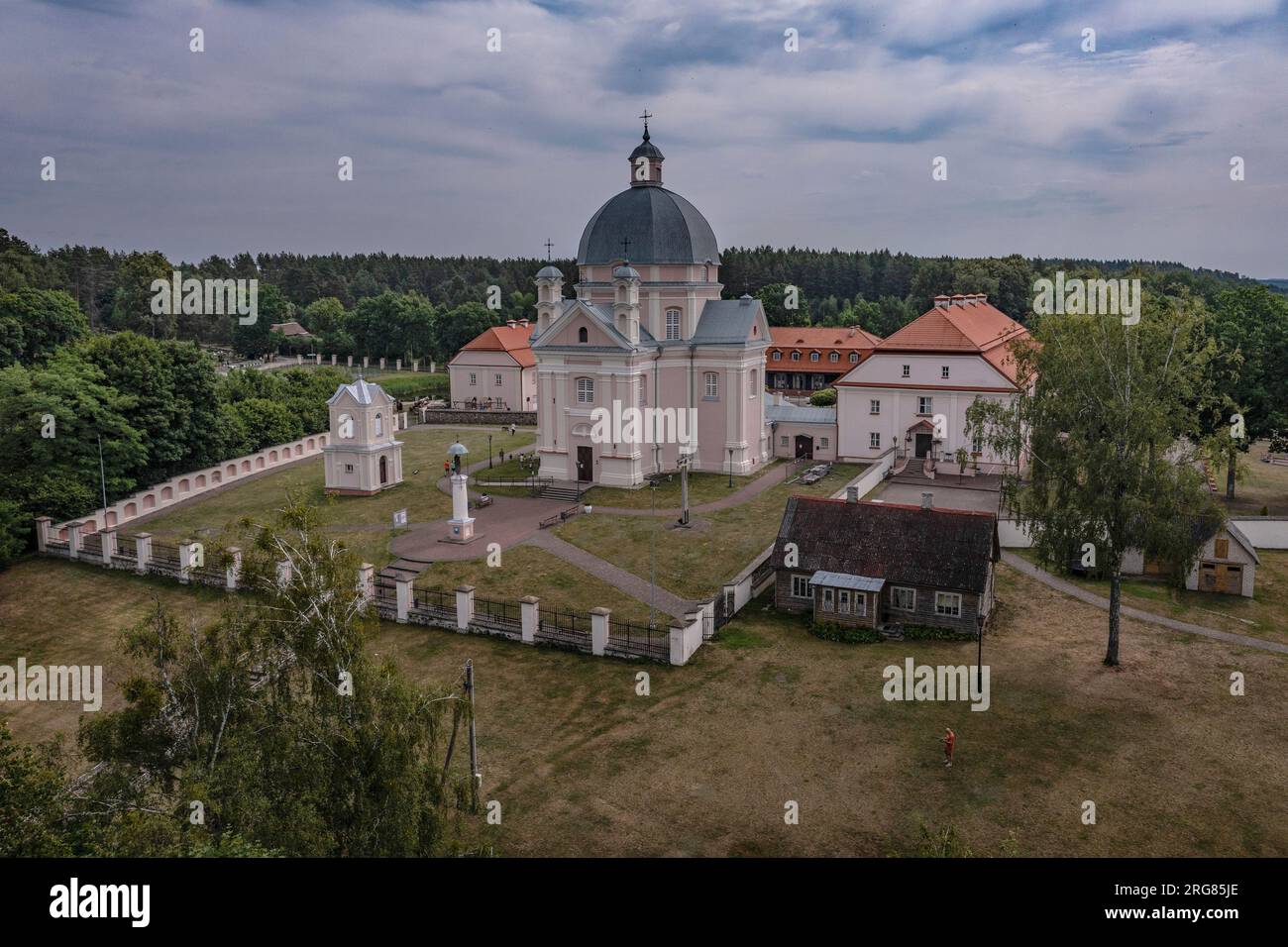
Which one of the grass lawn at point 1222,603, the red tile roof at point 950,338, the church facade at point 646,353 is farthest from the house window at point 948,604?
the red tile roof at point 950,338

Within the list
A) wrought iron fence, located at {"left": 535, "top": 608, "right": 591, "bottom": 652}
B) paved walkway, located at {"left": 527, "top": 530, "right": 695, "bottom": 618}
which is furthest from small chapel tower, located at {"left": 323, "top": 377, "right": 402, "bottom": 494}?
wrought iron fence, located at {"left": 535, "top": 608, "right": 591, "bottom": 652}

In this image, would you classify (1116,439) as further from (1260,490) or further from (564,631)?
(1260,490)

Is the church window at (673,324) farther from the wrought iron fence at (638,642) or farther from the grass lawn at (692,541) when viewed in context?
the wrought iron fence at (638,642)

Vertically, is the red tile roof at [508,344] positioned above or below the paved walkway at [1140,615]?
above
